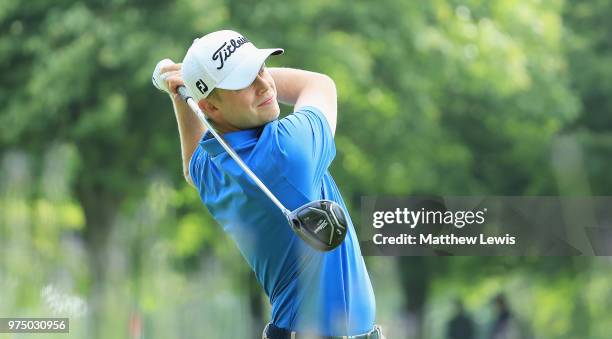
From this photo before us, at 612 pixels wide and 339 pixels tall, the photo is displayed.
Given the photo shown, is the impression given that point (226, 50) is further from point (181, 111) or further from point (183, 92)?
point (181, 111)

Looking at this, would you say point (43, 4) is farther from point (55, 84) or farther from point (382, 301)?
point (382, 301)

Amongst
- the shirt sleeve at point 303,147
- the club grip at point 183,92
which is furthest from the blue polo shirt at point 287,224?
the club grip at point 183,92

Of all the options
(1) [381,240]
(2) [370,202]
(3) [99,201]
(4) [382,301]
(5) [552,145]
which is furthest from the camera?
(4) [382,301]

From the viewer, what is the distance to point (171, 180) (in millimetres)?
15352

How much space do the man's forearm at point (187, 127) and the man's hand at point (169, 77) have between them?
0.12 ft

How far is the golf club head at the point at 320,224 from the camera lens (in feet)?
9.23

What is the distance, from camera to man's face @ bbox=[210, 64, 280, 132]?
3.02 meters

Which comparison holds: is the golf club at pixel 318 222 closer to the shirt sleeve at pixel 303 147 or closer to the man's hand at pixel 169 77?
the shirt sleeve at pixel 303 147

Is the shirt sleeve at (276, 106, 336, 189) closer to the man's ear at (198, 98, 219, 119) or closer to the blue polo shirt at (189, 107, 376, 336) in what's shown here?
the blue polo shirt at (189, 107, 376, 336)

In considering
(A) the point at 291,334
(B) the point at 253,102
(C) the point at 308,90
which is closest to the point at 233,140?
(B) the point at 253,102

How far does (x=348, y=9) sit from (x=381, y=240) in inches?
174

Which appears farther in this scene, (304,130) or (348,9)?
(348,9)

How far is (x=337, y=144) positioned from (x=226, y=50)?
12.2 m

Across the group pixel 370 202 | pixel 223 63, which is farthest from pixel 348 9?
pixel 223 63
